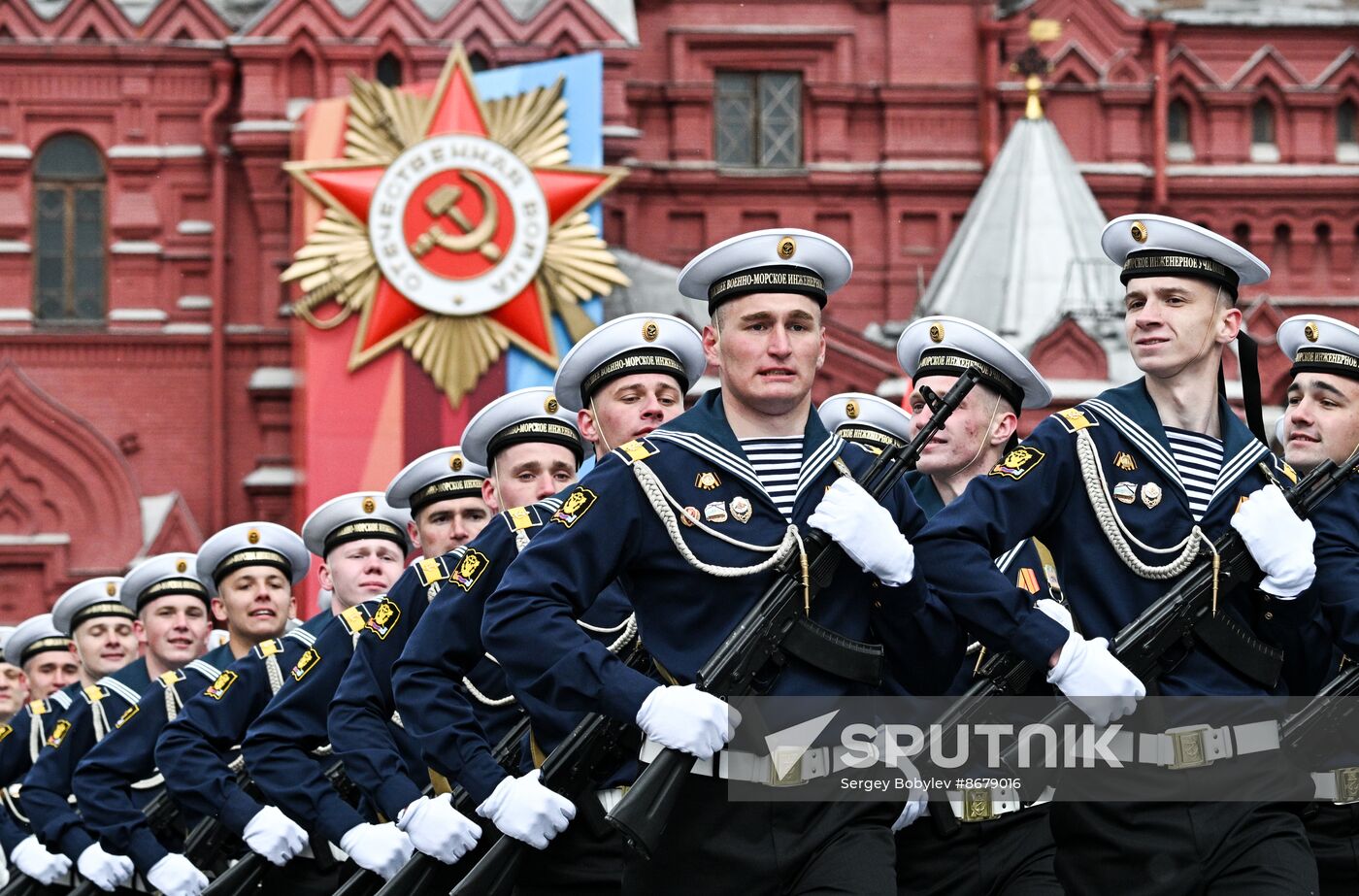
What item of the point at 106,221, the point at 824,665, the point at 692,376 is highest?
the point at 106,221

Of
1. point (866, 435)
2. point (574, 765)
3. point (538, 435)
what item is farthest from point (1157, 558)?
point (866, 435)

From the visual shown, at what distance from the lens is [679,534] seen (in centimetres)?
553

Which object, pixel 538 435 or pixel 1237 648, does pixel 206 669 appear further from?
pixel 1237 648

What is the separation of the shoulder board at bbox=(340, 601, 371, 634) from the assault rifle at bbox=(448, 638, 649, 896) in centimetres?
202

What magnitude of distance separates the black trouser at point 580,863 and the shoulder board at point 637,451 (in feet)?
3.11

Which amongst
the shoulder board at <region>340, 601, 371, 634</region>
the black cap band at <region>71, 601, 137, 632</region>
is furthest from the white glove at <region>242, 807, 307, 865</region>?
the black cap band at <region>71, 601, 137, 632</region>

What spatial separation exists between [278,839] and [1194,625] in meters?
3.72

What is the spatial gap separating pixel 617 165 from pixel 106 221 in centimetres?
434

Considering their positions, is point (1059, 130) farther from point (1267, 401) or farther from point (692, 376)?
point (692, 376)

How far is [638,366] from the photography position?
7.03 m

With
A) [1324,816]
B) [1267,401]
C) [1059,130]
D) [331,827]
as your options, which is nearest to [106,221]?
[1059,130]

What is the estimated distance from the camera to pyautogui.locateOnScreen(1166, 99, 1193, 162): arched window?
22094 millimetres

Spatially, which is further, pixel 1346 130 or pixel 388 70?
pixel 1346 130

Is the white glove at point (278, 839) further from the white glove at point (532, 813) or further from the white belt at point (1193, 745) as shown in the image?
the white belt at point (1193, 745)
